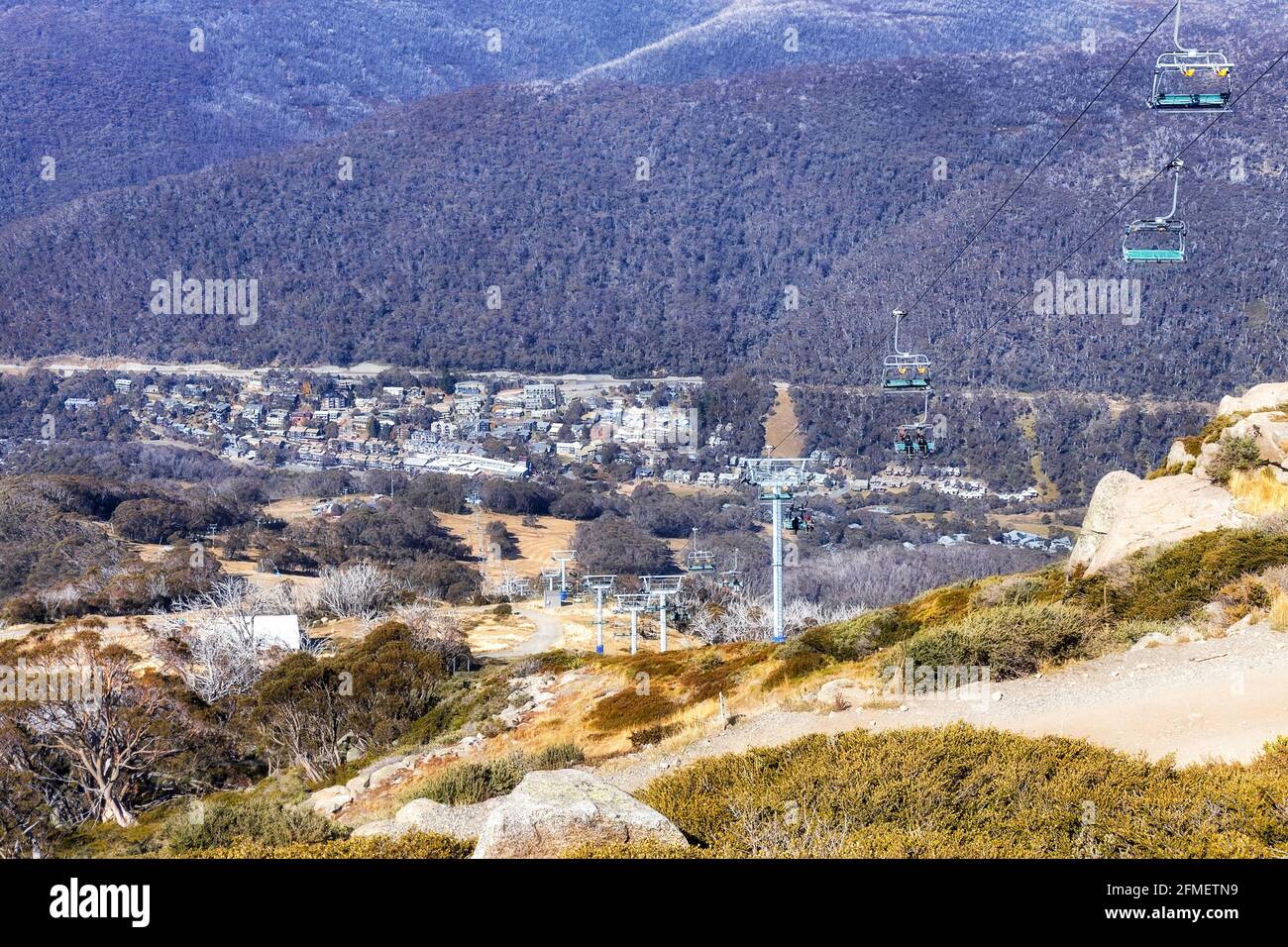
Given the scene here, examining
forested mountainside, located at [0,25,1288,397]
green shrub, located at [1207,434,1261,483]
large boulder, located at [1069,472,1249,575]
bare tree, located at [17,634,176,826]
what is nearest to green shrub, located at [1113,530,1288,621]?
large boulder, located at [1069,472,1249,575]

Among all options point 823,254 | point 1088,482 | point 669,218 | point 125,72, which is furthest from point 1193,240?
point 125,72

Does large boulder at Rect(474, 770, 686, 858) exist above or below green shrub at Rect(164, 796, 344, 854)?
above

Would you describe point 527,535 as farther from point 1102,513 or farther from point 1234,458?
point 1234,458

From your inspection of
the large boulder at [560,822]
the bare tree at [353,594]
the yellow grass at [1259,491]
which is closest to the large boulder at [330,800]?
the large boulder at [560,822]

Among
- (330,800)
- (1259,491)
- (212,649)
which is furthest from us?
(212,649)

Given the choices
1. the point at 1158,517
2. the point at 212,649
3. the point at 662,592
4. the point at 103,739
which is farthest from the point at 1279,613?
the point at 212,649

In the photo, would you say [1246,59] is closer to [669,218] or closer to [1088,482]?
[669,218]

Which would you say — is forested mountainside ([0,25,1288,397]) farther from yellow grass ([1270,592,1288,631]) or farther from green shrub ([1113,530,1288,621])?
yellow grass ([1270,592,1288,631])

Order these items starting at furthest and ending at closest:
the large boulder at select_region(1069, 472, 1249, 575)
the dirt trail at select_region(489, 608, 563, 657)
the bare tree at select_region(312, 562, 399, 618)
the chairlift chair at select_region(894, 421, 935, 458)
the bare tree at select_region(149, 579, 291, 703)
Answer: the bare tree at select_region(312, 562, 399, 618)
the dirt trail at select_region(489, 608, 563, 657)
the bare tree at select_region(149, 579, 291, 703)
the chairlift chair at select_region(894, 421, 935, 458)
the large boulder at select_region(1069, 472, 1249, 575)

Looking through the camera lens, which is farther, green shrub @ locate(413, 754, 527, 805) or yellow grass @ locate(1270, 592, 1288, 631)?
yellow grass @ locate(1270, 592, 1288, 631)
